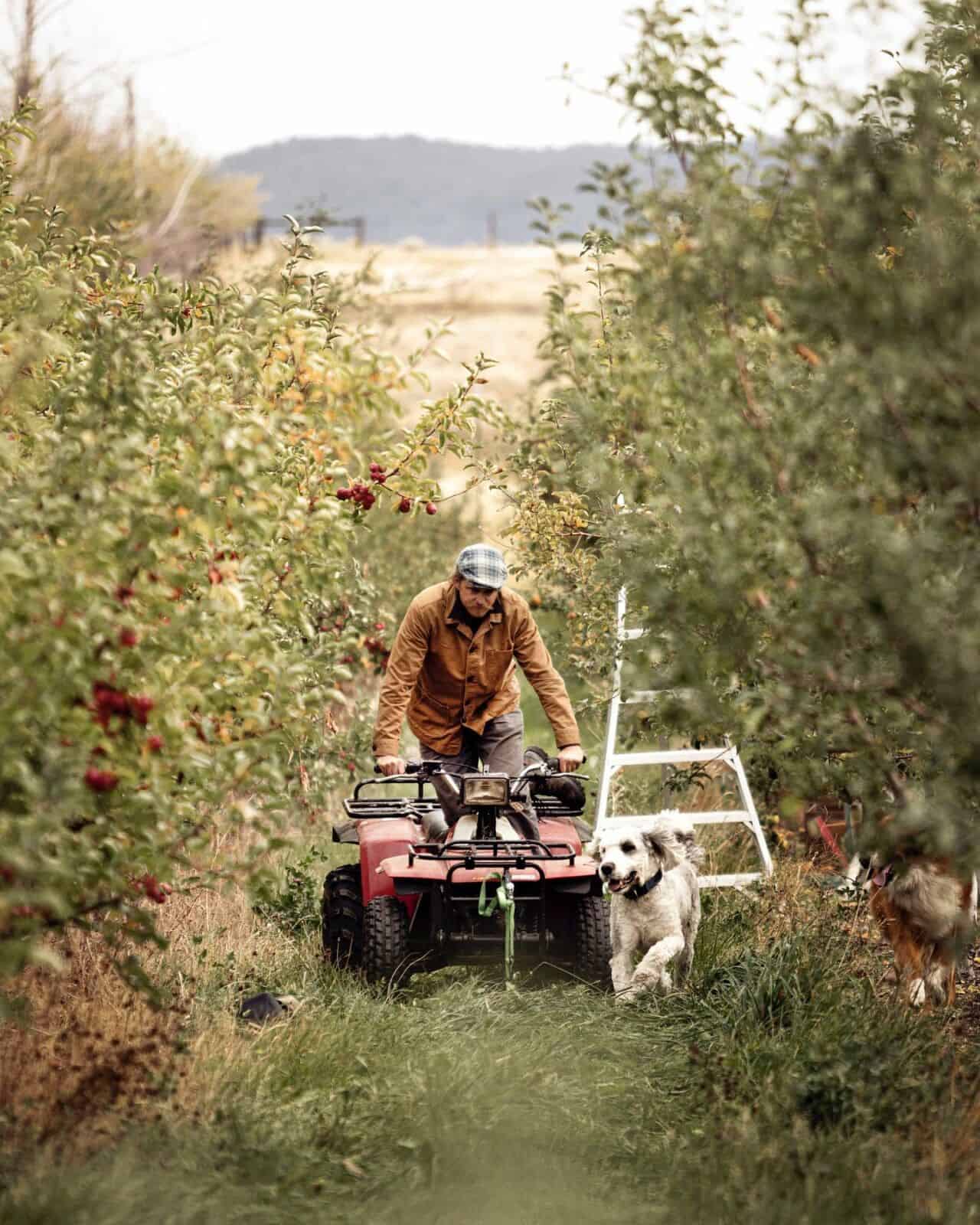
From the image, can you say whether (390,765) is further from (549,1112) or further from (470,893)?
(549,1112)

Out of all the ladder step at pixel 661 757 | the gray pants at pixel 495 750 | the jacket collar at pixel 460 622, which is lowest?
the ladder step at pixel 661 757

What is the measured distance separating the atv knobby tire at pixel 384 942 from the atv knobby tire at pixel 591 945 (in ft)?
2.47

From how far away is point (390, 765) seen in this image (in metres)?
7.29

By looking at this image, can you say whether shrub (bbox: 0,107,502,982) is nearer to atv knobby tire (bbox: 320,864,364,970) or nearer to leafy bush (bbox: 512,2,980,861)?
leafy bush (bbox: 512,2,980,861)

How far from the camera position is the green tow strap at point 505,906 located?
626 cm

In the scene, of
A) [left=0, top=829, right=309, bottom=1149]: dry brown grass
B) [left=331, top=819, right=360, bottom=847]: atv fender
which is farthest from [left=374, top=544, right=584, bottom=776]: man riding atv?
[left=0, top=829, right=309, bottom=1149]: dry brown grass

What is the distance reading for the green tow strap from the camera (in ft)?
20.5

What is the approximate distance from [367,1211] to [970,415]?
2.85 metres

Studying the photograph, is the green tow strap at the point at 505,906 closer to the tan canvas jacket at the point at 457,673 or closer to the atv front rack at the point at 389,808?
the atv front rack at the point at 389,808

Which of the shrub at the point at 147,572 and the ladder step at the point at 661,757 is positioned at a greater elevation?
the shrub at the point at 147,572

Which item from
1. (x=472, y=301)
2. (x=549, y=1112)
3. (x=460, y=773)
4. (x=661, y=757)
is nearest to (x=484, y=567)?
(x=460, y=773)

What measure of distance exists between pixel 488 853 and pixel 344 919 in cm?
77

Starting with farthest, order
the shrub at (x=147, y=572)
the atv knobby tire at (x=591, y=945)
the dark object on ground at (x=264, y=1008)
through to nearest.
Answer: the atv knobby tire at (x=591, y=945) < the dark object on ground at (x=264, y=1008) < the shrub at (x=147, y=572)

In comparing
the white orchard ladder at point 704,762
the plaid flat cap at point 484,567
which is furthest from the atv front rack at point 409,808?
the white orchard ladder at point 704,762
